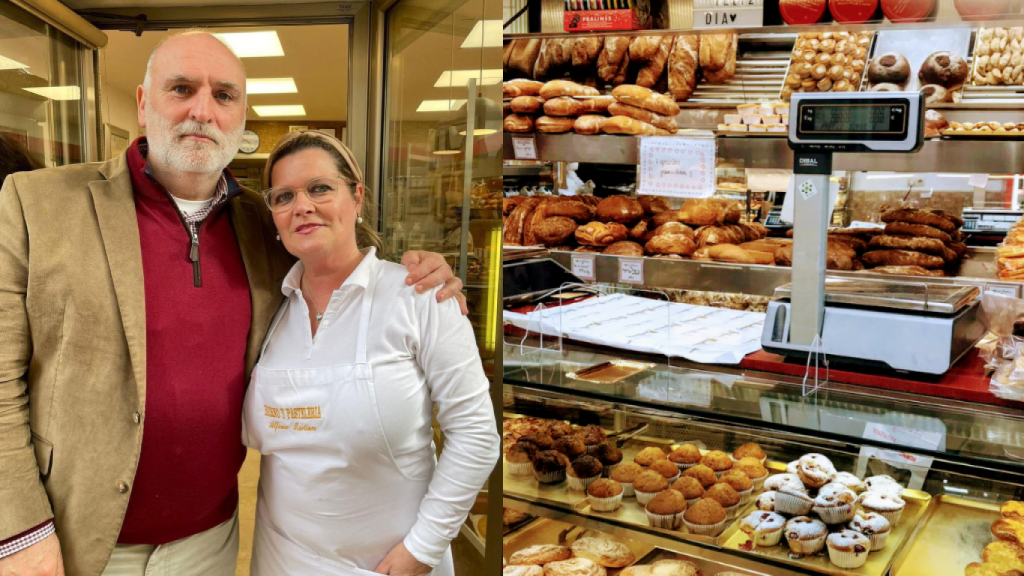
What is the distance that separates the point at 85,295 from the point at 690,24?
147 cm

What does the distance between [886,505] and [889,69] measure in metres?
1.17

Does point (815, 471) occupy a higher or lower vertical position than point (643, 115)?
lower

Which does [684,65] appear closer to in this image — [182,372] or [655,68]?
[655,68]

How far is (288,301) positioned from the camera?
1.60 meters

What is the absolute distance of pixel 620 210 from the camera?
223 cm

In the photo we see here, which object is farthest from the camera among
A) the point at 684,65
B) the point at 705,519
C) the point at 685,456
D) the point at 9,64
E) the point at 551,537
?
the point at 9,64

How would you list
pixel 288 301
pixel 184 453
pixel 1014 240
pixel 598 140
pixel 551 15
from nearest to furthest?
1. pixel 184 453
2. pixel 288 301
3. pixel 1014 240
4. pixel 598 140
5. pixel 551 15

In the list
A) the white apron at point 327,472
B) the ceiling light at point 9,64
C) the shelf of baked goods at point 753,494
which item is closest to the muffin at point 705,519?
the shelf of baked goods at point 753,494

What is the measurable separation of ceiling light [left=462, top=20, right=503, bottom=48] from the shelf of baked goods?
1542 mm

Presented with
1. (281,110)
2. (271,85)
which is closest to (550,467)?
(281,110)

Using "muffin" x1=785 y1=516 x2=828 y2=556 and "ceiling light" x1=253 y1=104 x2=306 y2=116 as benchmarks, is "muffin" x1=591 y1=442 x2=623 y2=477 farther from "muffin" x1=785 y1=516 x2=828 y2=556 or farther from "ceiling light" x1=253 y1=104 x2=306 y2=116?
"ceiling light" x1=253 y1=104 x2=306 y2=116

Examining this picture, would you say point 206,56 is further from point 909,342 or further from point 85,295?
point 909,342

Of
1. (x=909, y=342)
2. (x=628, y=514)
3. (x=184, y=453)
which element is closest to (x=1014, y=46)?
(x=909, y=342)

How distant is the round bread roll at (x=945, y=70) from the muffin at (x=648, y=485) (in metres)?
1.26
